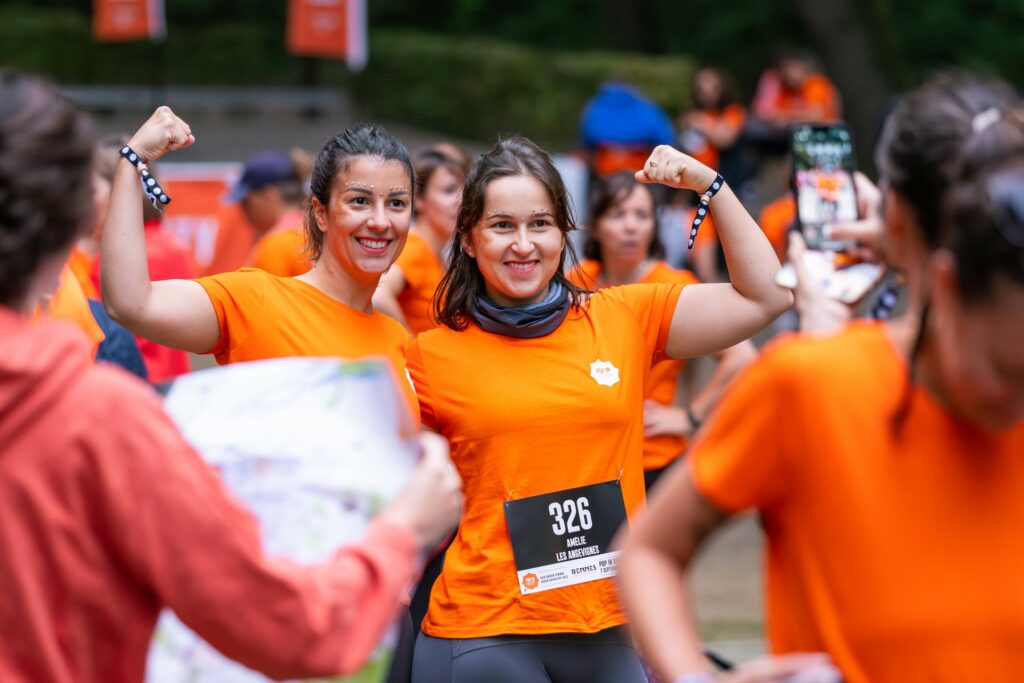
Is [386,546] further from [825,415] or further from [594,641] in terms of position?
[594,641]

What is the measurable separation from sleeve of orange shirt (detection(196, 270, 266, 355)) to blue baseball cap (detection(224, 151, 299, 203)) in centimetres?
410

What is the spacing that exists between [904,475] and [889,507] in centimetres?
5

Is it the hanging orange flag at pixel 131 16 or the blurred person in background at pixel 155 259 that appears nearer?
the blurred person in background at pixel 155 259

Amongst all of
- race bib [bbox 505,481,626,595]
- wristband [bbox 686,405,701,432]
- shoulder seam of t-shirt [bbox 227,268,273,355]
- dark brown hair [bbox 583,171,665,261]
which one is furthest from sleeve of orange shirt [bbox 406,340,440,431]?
dark brown hair [bbox 583,171,665,261]

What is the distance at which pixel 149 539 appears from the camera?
1.77 meters

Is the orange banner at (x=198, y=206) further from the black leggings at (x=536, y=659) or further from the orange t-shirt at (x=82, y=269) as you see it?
the black leggings at (x=536, y=659)

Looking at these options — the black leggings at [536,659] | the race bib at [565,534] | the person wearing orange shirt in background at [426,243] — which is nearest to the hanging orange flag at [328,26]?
the person wearing orange shirt in background at [426,243]

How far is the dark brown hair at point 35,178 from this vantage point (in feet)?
5.89

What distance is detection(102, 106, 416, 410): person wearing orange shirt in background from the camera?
3.41 metres

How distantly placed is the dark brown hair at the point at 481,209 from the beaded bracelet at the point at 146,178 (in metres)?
0.78

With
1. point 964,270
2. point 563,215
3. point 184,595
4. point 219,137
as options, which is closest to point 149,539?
point 184,595

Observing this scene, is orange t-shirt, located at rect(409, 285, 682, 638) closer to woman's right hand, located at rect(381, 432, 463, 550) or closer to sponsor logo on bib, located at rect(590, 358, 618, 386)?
sponsor logo on bib, located at rect(590, 358, 618, 386)

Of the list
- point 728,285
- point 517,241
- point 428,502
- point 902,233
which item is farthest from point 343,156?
point 902,233

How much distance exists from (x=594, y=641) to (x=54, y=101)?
2.12 m
